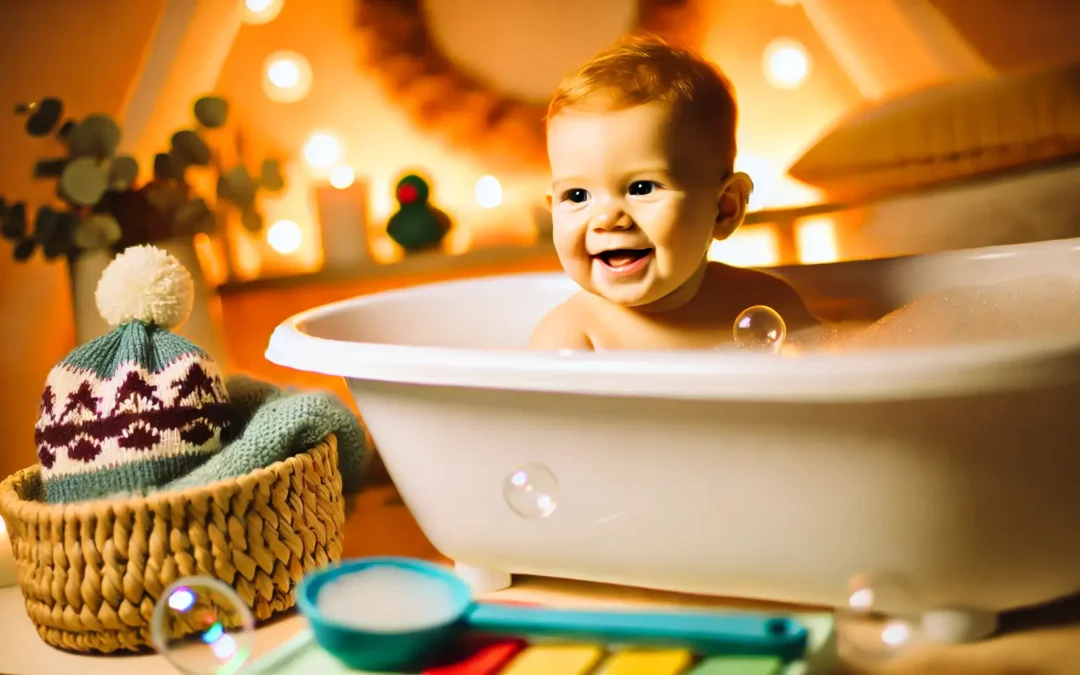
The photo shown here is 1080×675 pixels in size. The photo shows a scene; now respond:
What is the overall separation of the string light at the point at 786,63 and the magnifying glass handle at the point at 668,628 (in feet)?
3.77

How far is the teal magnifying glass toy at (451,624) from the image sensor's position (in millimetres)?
705

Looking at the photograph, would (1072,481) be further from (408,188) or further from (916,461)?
(408,188)

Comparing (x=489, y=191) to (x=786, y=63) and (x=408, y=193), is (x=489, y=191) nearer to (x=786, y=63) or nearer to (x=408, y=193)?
(x=408, y=193)

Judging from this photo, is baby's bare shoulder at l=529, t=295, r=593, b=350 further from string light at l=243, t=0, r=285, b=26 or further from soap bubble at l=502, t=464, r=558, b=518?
string light at l=243, t=0, r=285, b=26

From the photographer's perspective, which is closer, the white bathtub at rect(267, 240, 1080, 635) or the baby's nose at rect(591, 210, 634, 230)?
the white bathtub at rect(267, 240, 1080, 635)

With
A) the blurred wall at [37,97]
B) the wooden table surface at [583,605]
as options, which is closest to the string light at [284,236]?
the blurred wall at [37,97]

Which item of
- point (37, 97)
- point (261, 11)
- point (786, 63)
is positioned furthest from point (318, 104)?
point (786, 63)

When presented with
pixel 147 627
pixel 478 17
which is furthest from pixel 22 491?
pixel 478 17

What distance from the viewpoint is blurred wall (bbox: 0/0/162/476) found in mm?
1581

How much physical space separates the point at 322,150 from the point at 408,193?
24cm

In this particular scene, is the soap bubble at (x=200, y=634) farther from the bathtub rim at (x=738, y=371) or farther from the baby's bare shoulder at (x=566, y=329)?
the baby's bare shoulder at (x=566, y=329)

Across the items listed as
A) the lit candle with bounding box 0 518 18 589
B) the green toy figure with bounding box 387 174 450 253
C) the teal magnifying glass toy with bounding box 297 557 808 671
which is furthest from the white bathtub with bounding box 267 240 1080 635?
the green toy figure with bounding box 387 174 450 253

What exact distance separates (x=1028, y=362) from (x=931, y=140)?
37.6 inches

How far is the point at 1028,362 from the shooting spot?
0.65m
